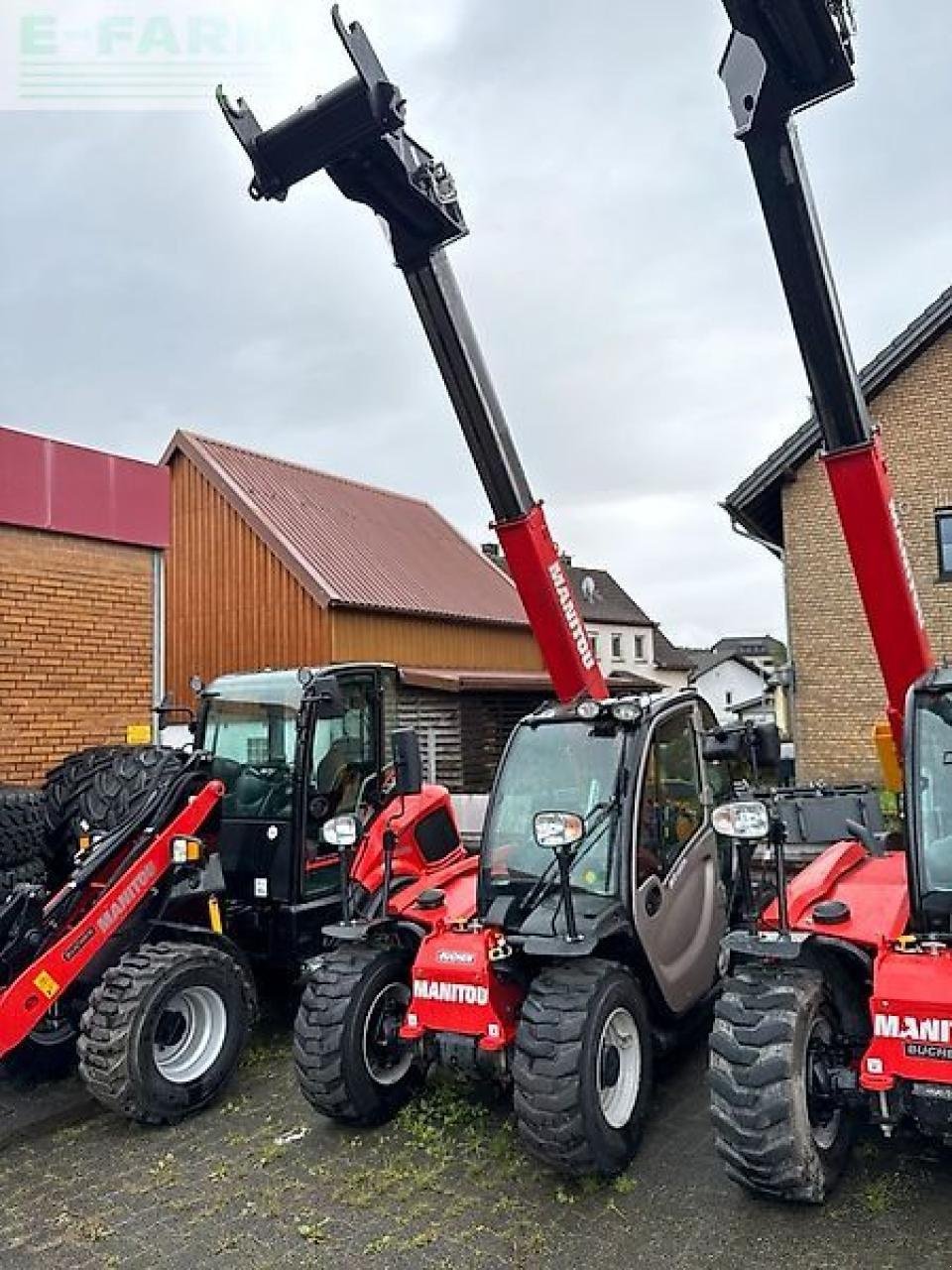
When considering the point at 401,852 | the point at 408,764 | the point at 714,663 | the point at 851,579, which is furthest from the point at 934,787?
the point at 714,663

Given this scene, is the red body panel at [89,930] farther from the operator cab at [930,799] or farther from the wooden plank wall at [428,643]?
the wooden plank wall at [428,643]

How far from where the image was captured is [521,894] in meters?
5.29

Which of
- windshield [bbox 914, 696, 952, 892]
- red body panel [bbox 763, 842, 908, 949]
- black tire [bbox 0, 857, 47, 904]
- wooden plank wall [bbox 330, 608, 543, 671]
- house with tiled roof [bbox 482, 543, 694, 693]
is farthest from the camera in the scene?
house with tiled roof [bbox 482, 543, 694, 693]

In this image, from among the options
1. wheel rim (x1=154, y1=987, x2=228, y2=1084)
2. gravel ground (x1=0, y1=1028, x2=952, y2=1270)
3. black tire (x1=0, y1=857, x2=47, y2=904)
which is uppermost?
black tire (x1=0, y1=857, x2=47, y2=904)

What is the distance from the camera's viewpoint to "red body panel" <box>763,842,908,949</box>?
465 centimetres

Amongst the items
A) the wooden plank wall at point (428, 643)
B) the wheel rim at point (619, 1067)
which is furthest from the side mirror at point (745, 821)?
the wooden plank wall at point (428, 643)

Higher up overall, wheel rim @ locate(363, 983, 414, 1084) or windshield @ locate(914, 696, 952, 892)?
windshield @ locate(914, 696, 952, 892)

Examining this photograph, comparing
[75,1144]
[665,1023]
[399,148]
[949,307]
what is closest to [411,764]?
[665,1023]

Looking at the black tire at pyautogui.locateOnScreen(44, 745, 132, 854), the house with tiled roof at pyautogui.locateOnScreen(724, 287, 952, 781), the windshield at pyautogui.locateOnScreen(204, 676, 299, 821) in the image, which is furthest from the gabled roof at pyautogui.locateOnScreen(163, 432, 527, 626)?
the black tire at pyautogui.locateOnScreen(44, 745, 132, 854)

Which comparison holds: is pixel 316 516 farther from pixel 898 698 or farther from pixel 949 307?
pixel 898 698

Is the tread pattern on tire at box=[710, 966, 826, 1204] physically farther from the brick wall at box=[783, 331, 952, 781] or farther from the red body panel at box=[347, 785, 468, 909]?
the brick wall at box=[783, 331, 952, 781]

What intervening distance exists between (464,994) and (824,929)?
167cm

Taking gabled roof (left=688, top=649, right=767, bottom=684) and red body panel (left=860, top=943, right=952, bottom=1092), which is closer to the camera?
red body panel (left=860, top=943, right=952, bottom=1092)

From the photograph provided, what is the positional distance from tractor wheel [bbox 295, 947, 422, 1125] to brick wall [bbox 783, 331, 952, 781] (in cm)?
1182
